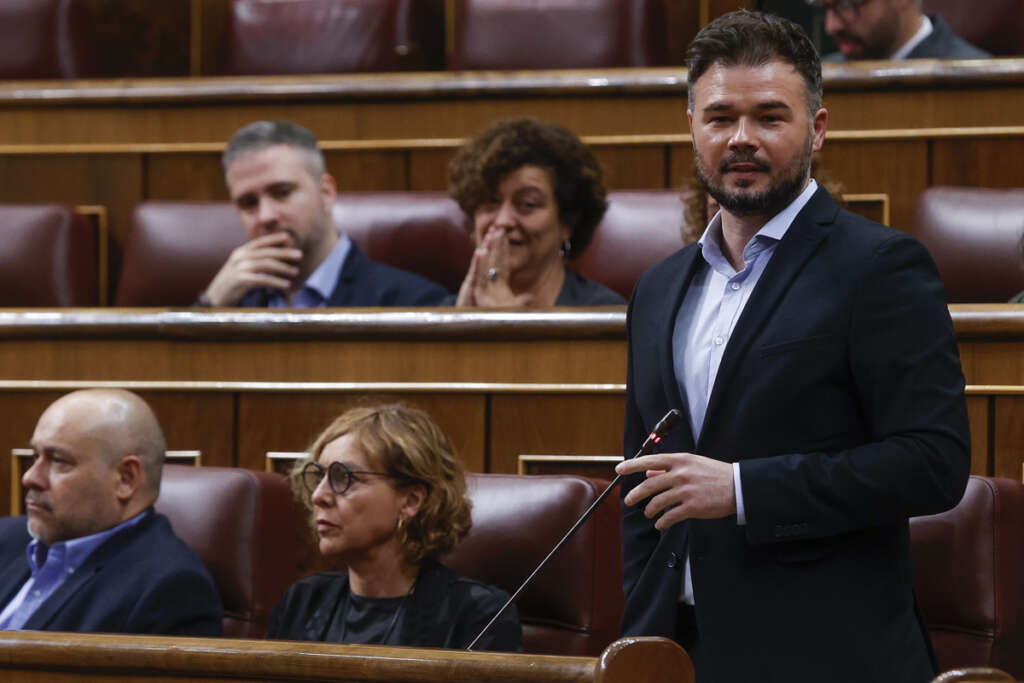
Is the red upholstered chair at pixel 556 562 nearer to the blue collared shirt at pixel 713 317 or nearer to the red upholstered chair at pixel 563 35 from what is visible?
the blue collared shirt at pixel 713 317

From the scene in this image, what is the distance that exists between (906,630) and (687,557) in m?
0.07

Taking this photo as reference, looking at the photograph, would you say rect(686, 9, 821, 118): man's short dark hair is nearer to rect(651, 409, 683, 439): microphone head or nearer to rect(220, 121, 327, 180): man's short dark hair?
rect(651, 409, 683, 439): microphone head

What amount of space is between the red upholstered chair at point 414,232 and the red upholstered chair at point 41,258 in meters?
0.20

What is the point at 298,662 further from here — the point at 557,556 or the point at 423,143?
the point at 423,143

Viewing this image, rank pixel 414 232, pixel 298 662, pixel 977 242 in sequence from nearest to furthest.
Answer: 1. pixel 298 662
2. pixel 977 242
3. pixel 414 232

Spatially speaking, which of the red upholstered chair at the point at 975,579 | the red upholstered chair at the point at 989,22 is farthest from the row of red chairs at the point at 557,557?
the red upholstered chair at the point at 989,22

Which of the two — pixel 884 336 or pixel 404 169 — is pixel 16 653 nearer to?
pixel 884 336

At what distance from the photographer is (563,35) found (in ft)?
3.61

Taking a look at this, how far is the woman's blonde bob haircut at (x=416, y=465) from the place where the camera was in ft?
1.96

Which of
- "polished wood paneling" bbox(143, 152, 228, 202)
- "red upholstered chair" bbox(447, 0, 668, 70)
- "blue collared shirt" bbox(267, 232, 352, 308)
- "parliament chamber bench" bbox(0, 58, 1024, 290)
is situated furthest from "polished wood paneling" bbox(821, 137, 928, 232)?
"polished wood paneling" bbox(143, 152, 228, 202)

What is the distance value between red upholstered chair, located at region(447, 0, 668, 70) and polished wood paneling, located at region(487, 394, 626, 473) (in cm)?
49

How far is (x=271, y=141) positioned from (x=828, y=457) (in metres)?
0.56

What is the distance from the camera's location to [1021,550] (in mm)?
540

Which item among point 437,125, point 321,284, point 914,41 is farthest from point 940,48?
point 321,284
